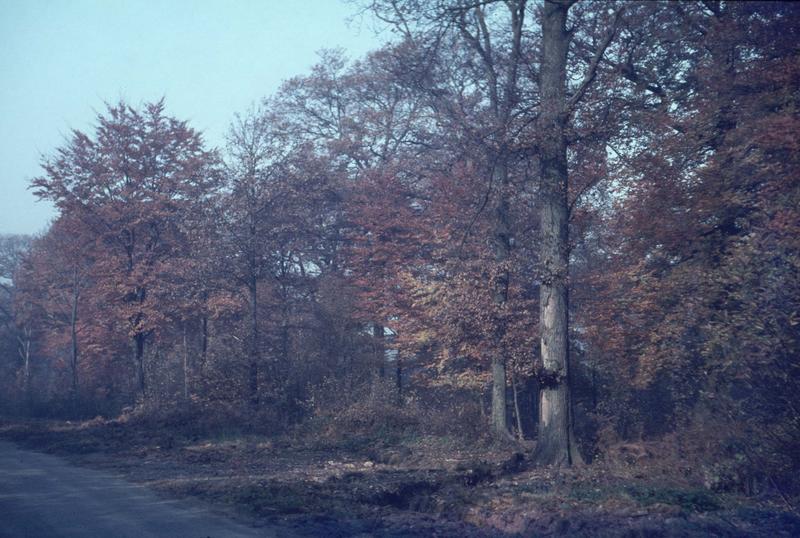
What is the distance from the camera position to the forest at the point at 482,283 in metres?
10.8

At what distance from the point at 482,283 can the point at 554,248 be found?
17.9ft

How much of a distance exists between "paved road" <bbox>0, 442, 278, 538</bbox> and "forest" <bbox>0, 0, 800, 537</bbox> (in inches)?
37.7

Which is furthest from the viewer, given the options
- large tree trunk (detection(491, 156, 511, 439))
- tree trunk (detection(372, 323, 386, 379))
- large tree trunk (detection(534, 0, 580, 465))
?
tree trunk (detection(372, 323, 386, 379))

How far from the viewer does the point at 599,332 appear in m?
19.4

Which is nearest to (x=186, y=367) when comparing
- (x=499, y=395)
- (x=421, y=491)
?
(x=499, y=395)

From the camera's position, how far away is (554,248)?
14.3 metres

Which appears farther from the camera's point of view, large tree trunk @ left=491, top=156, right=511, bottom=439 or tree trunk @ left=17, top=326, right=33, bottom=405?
tree trunk @ left=17, top=326, right=33, bottom=405

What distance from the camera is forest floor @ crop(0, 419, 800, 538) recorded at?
8570mm

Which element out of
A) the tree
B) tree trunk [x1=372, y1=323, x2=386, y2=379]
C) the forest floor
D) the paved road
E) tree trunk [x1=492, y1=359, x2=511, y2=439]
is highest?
the tree

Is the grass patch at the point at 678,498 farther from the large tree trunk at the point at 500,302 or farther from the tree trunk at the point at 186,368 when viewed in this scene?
the tree trunk at the point at 186,368

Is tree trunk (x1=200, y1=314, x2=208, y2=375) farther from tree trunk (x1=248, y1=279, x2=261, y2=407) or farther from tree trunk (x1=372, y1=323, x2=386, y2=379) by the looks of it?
tree trunk (x1=372, y1=323, x2=386, y2=379)

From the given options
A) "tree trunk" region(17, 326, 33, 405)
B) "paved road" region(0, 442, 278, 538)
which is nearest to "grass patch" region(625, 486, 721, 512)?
"paved road" region(0, 442, 278, 538)

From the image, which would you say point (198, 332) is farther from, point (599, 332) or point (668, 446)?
point (668, 446)

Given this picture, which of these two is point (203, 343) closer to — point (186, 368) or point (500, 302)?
point (186, 368)
